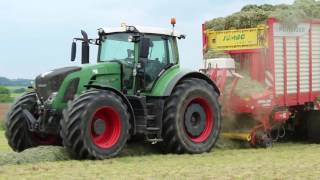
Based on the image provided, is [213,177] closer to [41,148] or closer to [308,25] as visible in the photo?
[41,148]

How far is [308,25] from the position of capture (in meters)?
13.9

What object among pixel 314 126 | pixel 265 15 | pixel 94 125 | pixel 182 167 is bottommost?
pixel 182 167

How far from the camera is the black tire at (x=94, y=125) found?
973 cm

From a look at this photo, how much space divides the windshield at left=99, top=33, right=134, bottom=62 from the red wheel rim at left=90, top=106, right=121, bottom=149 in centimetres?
137

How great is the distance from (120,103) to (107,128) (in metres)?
0.46

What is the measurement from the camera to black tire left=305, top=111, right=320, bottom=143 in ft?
46.8

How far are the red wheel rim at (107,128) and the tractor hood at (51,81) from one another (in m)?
0.94

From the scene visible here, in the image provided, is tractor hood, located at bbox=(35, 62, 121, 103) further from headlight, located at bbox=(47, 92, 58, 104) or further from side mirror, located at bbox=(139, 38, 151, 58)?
side mirror, located at bbox=(139, 38, 151, 58)

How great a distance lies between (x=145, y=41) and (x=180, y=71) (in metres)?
0.96

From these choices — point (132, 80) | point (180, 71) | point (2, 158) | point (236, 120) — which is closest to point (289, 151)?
point (236, 120)

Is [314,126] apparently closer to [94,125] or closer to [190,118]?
[190,118]

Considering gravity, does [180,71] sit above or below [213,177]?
above

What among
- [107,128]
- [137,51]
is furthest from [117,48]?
[107,128]

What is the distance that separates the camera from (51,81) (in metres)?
10.6
